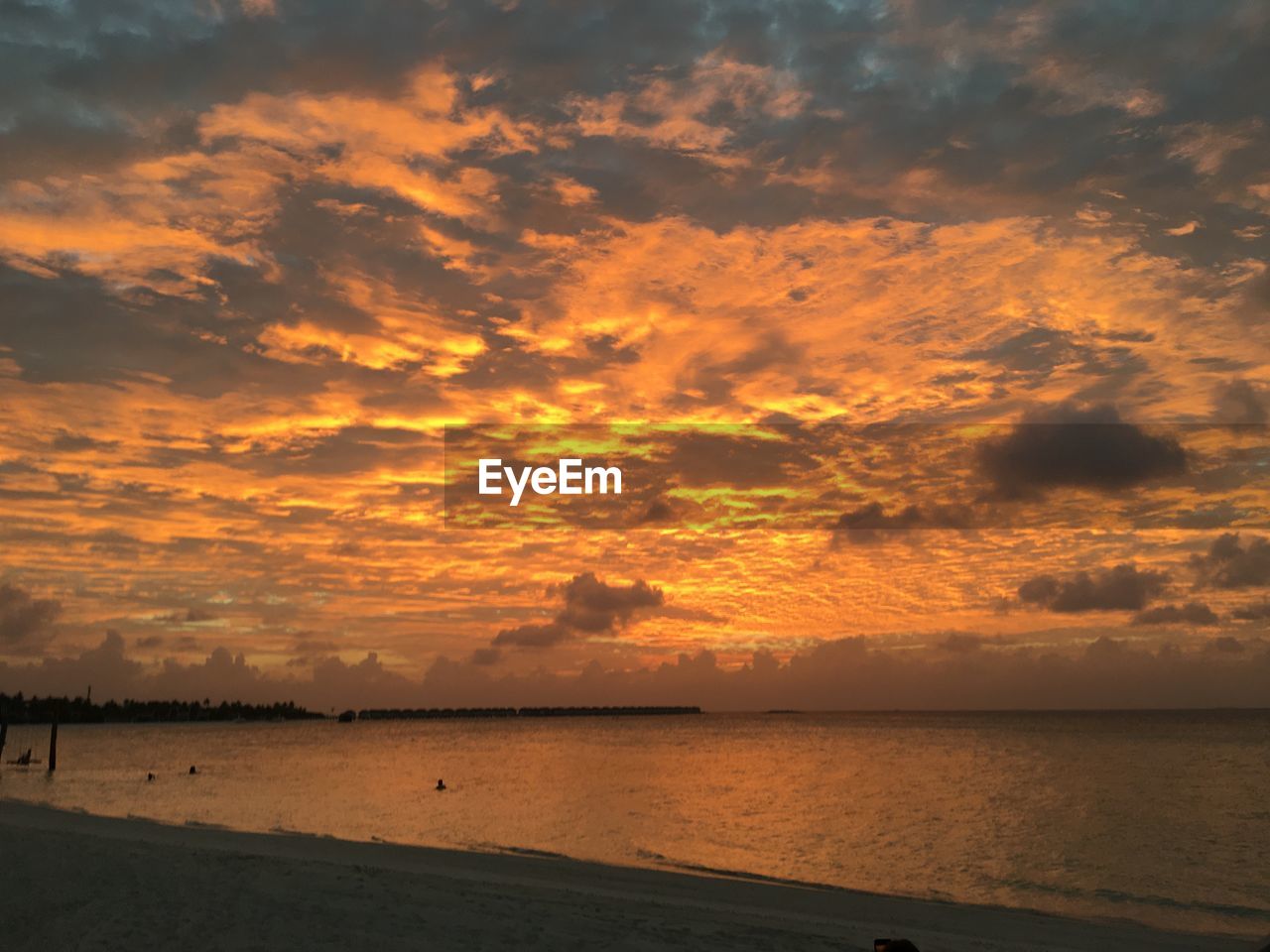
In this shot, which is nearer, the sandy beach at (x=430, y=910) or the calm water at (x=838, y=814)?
the sandy beach at (x=430, y=910)

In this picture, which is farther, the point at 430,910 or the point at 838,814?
the point at 838,814

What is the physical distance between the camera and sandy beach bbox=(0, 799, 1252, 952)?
50.0ft

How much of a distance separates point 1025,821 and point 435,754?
8109cm

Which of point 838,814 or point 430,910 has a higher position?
point 430,910

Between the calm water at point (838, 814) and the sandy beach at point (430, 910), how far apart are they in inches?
208

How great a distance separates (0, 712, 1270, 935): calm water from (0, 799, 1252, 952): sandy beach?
5281 millimetres

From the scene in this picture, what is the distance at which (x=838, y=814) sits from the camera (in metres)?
48.7

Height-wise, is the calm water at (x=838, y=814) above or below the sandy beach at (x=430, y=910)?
below

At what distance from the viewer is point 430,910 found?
1738 centimetres

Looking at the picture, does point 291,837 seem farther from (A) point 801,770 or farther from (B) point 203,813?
(A) point 801,770

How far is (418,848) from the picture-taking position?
104 feet

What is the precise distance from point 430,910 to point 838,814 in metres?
36.0

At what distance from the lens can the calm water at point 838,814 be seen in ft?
101

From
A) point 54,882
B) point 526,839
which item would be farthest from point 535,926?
point 526,839
